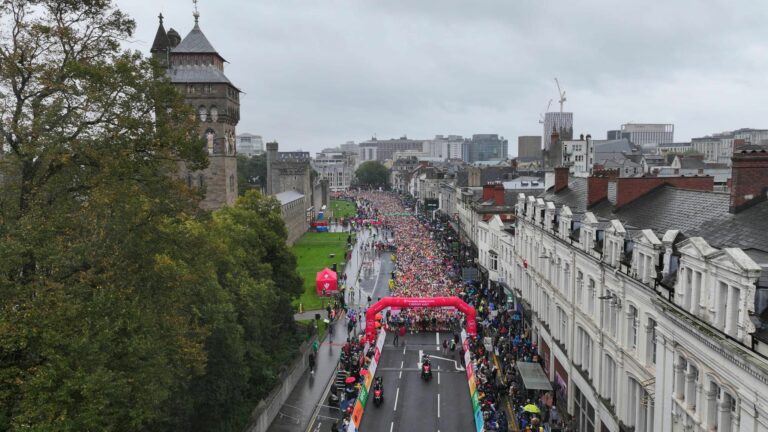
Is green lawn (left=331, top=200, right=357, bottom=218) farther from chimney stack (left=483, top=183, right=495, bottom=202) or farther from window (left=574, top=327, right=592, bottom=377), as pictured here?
window (left=574, top=327, right=592, bottom=377)

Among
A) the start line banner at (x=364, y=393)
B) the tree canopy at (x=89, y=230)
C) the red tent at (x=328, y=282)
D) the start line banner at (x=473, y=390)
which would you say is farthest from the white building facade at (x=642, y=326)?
the red tent at (x=328, y=282)

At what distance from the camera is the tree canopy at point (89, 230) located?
14.7 m

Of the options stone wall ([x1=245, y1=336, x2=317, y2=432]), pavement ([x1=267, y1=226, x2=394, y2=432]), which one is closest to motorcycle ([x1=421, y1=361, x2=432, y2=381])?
pavement ([x1=267, y1=226, x2=394, y2=432])

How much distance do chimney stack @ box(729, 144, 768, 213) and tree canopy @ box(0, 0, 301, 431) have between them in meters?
17.0

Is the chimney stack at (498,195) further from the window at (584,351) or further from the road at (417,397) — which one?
the window at (584,351)

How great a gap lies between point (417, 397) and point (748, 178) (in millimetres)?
19394

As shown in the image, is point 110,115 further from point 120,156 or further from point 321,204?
point 321,204

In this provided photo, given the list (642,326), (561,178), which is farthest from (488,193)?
(642,326)

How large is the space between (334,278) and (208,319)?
33.4 meters

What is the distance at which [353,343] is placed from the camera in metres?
42.4

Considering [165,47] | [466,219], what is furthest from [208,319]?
[466,219]

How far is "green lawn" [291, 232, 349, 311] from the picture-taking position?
58.4 m

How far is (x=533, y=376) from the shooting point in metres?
33.9

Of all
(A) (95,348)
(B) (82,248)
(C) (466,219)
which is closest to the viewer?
(A) (95,348)
